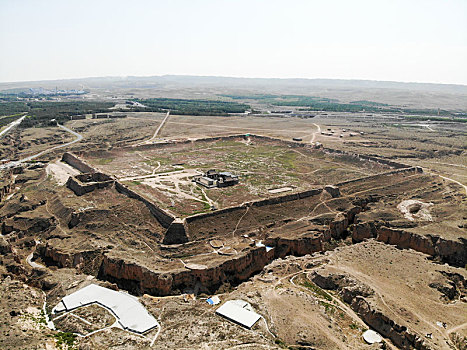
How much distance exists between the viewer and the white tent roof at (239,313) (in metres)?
32.0

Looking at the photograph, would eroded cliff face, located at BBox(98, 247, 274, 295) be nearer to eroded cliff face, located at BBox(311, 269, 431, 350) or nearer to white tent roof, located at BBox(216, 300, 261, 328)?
white tent roof, located at BBox(216, 300, 261, 328)

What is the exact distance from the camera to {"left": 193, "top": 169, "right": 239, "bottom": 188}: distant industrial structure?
220ft

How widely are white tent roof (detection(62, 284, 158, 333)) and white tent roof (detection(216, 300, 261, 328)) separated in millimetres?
6171

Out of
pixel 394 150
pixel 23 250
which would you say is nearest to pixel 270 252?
pixel 23 250

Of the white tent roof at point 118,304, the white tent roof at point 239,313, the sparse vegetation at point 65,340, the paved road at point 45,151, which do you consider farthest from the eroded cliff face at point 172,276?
the paved road at point 45,151

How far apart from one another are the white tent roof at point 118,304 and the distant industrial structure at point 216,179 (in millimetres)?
32430

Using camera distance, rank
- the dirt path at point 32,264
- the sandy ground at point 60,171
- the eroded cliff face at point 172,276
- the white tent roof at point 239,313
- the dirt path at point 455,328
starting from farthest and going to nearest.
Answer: the sandy ground at point 60,171, the dirt path at point 32,264, the eroded cliff face at point 172,276, the white tent roof at point 239,313, the dirt path at point 455,328

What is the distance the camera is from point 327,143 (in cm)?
11369

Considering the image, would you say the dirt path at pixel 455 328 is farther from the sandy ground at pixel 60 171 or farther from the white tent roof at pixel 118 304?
the sandy ground at pixel 60 171

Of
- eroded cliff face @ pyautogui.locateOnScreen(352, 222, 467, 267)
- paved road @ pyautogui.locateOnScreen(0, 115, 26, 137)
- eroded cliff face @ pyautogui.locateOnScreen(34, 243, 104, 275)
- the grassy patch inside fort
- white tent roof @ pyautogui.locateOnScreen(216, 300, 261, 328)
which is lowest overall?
eroded cliff face @ pyautogui.locateOnScreen(34, 243, 104, 275)

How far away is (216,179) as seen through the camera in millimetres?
69312

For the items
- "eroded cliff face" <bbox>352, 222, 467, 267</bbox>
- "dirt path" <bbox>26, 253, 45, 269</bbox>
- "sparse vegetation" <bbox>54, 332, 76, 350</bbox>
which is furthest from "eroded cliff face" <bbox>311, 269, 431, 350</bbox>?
"dirt path" <bbox>26, 253, 45, 269</bbox>

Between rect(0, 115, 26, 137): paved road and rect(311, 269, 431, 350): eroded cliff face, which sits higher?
rect(0, 115, 26, 137): paved road

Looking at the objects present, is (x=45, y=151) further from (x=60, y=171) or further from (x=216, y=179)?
(x=216, y=179)
